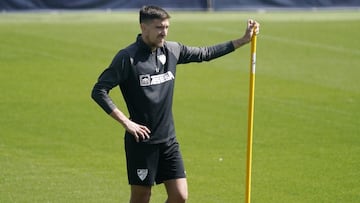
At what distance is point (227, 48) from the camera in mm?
10172

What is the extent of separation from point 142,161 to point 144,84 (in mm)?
737

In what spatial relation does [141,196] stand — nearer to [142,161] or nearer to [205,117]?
[142,161]

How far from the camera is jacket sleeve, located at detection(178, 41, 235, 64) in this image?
396 inches

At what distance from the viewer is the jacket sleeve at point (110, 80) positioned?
9367 millimetres

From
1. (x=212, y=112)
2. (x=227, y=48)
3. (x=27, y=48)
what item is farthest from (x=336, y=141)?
(x=27, y=48)

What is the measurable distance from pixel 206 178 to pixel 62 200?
2187 mm

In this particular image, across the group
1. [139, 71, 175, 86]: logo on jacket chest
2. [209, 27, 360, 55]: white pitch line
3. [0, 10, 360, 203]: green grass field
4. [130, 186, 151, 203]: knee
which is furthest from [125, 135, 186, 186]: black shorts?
[209, 27, 360, 55]: white pitch line

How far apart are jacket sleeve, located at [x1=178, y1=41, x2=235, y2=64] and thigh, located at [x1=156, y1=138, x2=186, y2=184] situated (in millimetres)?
872

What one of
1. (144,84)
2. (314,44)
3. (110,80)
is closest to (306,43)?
(314,44)

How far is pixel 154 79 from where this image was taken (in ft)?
31.4

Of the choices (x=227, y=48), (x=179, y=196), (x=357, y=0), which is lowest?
(x=357, y=0)

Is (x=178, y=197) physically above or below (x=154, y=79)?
below

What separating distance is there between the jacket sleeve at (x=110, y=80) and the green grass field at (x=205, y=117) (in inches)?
120

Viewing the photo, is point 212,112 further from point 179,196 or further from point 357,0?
point 357,0
